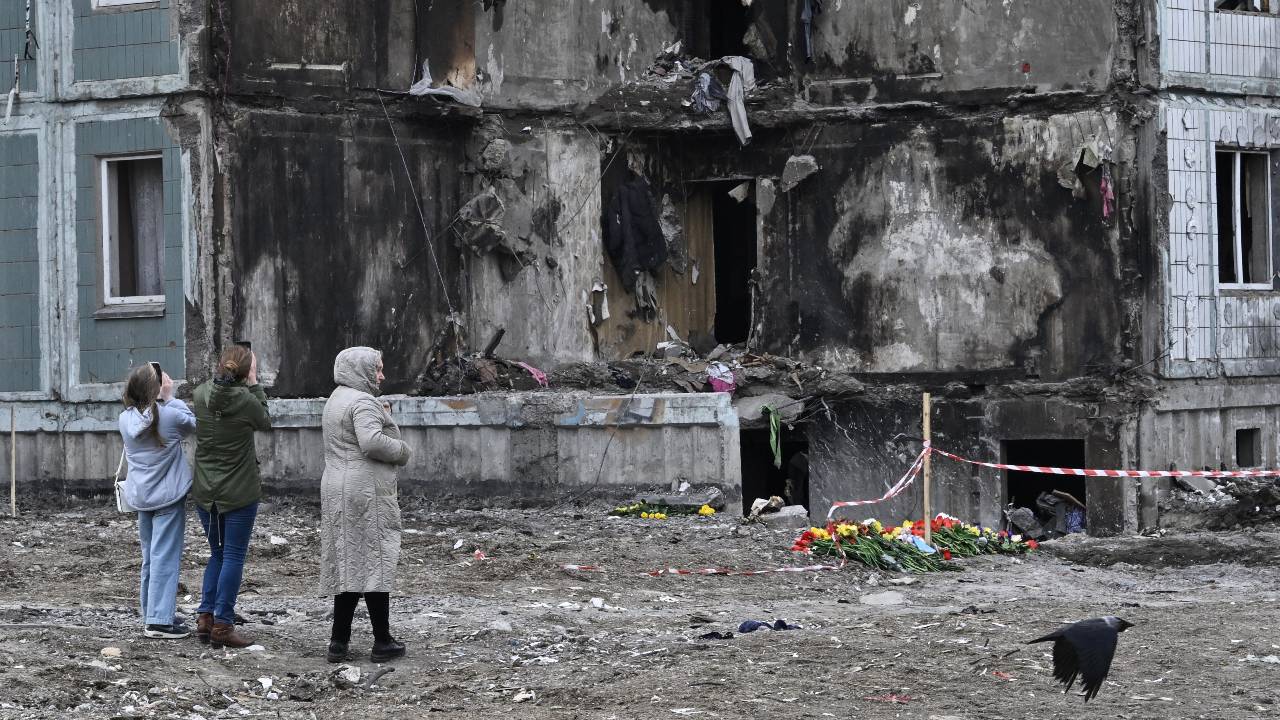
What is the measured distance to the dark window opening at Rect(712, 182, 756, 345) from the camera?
22008 millimetres

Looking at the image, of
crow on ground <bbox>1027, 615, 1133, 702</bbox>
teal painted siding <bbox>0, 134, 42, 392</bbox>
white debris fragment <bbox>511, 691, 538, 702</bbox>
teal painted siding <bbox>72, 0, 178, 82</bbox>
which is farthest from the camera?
teal painted siding <bbox>0, 134, 42, 392</bbox>

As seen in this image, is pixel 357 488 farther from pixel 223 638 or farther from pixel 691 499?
pixel 691 499

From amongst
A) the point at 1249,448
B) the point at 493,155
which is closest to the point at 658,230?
the point at 493,155

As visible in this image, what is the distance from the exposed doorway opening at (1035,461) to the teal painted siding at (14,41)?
→ 11093 mm

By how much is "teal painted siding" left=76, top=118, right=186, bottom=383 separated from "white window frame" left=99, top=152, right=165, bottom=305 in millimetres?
63

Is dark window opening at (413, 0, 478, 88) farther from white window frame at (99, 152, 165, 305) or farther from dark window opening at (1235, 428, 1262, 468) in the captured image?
dark window opening at (1235, 428, 1262, 468)

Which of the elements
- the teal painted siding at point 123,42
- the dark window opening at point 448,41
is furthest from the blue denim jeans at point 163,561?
the dark window opening at point 448,41

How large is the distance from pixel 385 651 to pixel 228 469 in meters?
1.38

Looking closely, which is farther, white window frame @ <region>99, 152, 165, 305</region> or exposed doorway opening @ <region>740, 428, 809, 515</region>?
exposed doorway opening @ <region>740, 428, 809, 515</region>

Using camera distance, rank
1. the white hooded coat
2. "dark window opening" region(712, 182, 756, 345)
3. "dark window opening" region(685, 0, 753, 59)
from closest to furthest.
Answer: the white hooded coat < "dark window opening" region(685, 0, 753, 59) < "dark window opening" region(712, 182, 756, 345)

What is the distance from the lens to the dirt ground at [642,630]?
30.1ft

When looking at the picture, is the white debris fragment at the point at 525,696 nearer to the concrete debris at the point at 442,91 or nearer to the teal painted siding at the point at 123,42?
the teal painted siding at the point at 123,42

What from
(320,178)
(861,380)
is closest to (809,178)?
(861,380)

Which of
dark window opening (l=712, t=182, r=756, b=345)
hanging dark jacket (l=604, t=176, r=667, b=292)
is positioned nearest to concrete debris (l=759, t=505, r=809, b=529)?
hanging dark jacket (l=604, t=176, r=667, b=292)
